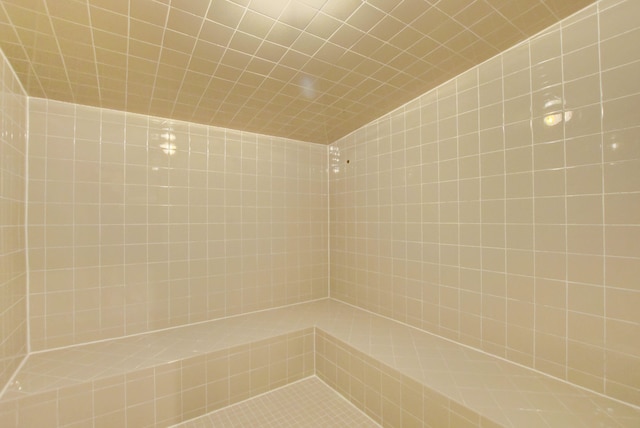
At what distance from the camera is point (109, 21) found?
4.33 ft

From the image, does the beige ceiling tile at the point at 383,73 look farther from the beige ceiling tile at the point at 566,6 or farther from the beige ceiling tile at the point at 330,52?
the beige ceiling tile at the point at 566,6

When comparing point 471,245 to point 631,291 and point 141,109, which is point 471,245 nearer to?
point 631,291

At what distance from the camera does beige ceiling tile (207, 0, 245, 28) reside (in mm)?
1263

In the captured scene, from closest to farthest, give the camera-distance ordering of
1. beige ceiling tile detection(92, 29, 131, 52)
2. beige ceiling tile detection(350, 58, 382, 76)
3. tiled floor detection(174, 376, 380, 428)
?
beige ceiling tile detection(92, 29, 131, 52) → beige ceiling tile detection(350, 58, 382, 76) → tiled floor detection(174, 376, 380, 428)

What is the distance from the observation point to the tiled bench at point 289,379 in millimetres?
1400

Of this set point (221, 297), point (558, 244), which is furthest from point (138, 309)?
point (558, 244)

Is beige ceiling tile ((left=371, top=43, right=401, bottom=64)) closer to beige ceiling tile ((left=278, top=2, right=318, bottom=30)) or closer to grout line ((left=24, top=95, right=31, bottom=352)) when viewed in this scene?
beige ceiling tile ((left=278, top=2, right=318, bottom=30))

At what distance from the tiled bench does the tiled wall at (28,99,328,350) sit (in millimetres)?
271

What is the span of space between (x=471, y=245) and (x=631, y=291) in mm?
785

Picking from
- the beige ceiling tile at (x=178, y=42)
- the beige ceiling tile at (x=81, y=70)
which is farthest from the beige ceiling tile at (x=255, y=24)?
the beige ceiling tile at (x=81, y=70)

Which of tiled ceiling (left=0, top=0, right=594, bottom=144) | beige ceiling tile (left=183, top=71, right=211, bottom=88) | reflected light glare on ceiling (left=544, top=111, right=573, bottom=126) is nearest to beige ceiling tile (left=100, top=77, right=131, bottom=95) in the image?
tiled ceiling (left=0, top=0, right=594, bottom=144)

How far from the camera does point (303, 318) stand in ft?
8.77

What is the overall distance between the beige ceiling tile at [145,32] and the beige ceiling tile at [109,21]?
0.08 feet

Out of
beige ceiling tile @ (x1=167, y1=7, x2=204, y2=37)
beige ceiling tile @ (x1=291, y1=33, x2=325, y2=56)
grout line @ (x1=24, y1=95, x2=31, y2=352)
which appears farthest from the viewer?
grout line @ (x1=24, y1=95, x2=31, y2=352)
